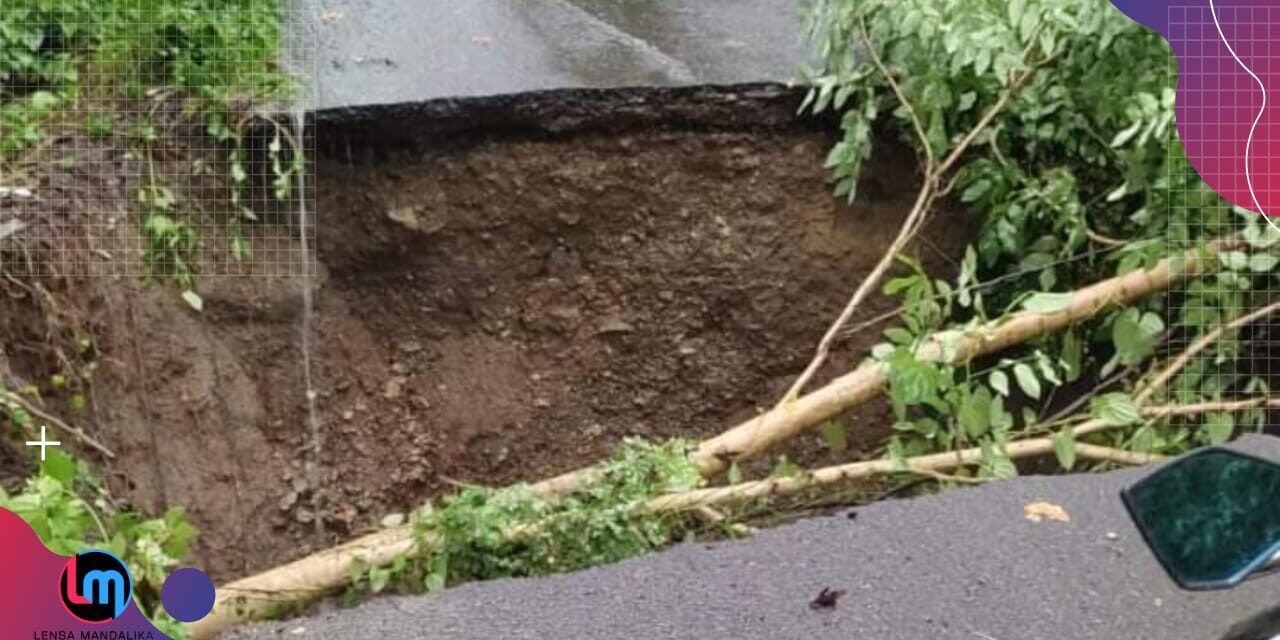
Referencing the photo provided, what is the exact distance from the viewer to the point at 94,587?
200 centimetres

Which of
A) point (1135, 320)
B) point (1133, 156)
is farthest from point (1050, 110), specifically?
point (1135, 320)

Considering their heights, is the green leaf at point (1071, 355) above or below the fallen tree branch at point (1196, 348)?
below

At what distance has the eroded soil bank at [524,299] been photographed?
14.1ft

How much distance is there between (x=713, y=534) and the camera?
10.2ft

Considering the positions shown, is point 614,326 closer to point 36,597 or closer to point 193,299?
point 193,299

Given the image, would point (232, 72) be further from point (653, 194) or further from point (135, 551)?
point (135, 551)

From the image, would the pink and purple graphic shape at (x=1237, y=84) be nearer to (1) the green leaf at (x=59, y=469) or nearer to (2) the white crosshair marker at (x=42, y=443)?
(1) the green leaf at (x=59, y=469)

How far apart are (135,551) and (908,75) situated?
3.01m

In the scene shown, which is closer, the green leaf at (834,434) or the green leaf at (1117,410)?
the green leaf at (1117,410)

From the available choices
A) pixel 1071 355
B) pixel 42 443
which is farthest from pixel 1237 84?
pixel 42 443

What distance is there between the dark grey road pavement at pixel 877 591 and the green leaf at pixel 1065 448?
0.47 meters
